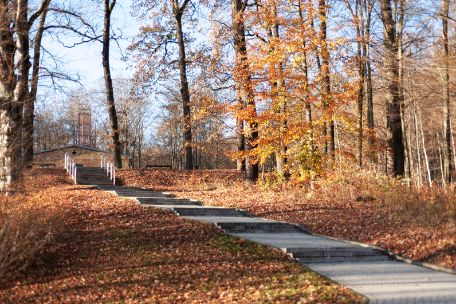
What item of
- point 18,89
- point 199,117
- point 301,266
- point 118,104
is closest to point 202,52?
point 199,117

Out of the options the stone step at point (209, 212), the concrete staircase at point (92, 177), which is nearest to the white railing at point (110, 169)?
the concrete staircase at point (92, 177)

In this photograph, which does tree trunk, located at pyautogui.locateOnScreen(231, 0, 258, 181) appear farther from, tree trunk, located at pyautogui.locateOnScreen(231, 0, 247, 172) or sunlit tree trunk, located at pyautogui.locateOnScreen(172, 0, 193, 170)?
sunlit tree trunk, located at pyautogui.locateOnScreen(172, 0, 193, 170)

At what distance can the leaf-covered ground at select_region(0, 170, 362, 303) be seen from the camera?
6.97 m

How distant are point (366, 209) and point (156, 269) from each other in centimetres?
741

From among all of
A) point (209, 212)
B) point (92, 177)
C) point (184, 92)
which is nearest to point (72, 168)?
point (92, 177)

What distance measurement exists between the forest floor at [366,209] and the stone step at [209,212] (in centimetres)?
50

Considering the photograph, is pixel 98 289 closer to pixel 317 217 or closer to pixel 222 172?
pixel 317 217

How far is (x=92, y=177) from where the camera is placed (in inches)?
920

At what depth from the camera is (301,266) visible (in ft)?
28.1

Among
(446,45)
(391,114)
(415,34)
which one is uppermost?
(415,34)

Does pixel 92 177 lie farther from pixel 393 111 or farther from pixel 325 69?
pixel 393 111

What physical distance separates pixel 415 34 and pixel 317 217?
9267mm

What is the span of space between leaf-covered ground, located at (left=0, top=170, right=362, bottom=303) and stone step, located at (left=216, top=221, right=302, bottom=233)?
45cm

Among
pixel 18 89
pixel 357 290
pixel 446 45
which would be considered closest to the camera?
pixel 357 290
